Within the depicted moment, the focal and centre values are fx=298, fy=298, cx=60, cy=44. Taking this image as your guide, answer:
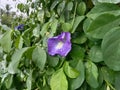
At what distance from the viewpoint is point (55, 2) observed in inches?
32.1

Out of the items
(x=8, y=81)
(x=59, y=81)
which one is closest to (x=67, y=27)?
(x=59, y=81)

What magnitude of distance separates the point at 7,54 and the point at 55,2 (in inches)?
8.2

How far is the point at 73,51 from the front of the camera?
0.70 meters

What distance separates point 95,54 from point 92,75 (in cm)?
5

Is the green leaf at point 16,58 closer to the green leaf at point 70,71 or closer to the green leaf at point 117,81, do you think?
the green leaf at point 70,71

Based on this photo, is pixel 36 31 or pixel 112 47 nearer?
pixel 112 47

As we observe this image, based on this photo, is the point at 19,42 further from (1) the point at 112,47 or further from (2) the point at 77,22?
(1) the point at 112,47

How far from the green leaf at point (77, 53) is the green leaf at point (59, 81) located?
0.04 m

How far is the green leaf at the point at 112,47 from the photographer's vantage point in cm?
56

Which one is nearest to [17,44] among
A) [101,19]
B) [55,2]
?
[55,2]

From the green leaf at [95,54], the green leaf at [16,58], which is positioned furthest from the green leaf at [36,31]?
the green leaf at [95,54]

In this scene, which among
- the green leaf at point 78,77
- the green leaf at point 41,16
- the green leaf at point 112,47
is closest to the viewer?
the green leaf at point 112,47

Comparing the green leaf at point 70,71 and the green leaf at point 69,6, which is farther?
the green leaf at point 69,6

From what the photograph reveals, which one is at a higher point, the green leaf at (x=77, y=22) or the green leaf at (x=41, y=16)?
the green leaf at (x=77, y=22)
